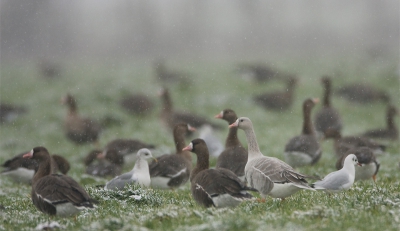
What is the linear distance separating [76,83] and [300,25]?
207 ft

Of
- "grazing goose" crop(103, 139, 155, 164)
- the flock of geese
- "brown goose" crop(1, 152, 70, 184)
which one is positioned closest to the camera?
the flock of geese

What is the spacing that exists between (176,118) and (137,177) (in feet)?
35.0

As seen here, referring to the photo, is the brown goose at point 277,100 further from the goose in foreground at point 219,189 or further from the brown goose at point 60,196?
the brown goose at point 60,196

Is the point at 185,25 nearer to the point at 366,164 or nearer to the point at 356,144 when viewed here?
the point at 356,144

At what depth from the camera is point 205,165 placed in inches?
494

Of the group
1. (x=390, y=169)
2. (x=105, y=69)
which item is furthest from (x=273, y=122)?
(x=105, y=69)

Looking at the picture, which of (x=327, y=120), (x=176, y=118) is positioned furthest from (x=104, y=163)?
(x=327, y=120)

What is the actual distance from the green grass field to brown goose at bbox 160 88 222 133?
1.83ft

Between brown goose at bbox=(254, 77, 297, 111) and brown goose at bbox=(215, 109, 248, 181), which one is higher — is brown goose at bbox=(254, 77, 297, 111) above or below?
below

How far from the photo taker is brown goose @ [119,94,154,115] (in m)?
30.4

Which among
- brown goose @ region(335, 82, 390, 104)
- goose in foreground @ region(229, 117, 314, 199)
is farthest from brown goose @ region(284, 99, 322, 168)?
brown goose @ region(335, 82, 390, 104)

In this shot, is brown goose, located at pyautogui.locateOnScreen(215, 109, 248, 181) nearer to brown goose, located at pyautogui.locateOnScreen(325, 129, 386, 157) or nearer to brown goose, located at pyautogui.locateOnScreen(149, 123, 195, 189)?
brown goose, located at pyautogui.locateOnScreen(149, 123, 195, 189)

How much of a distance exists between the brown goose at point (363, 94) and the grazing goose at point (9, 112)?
1771 cm

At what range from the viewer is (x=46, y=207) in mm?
10398
